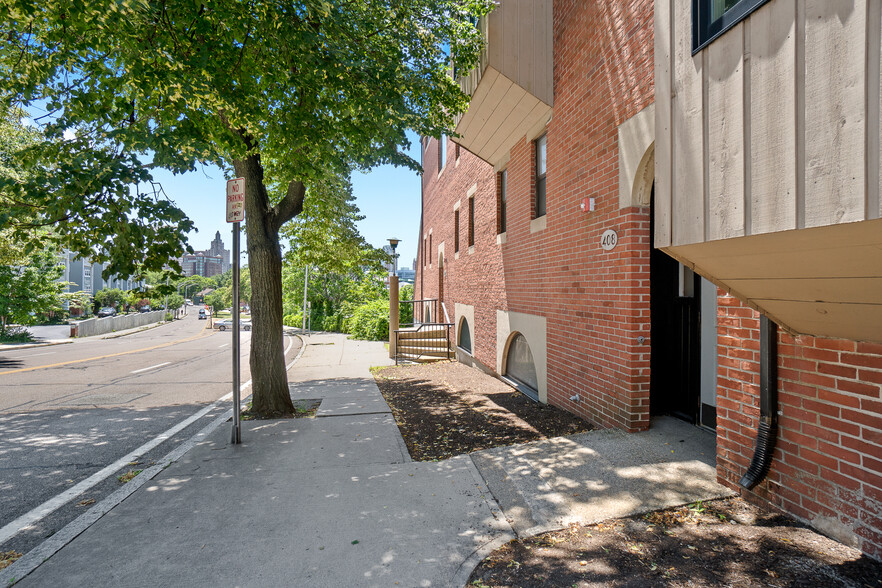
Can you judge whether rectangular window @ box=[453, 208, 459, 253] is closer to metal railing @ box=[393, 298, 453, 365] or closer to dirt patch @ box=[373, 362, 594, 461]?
metal railing @ box=[393, 298, 453, 365]

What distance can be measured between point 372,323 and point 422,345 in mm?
8079

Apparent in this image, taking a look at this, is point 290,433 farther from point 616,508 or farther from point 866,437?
point 866,437

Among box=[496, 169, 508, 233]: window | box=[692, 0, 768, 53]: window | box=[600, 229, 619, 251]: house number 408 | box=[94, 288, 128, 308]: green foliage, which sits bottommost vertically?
box=[94, 288, 128, 308]: green foliage

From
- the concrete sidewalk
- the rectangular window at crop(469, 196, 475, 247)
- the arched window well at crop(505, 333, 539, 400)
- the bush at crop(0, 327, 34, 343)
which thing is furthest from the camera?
the bush at crop(0, 327, 34, 343)

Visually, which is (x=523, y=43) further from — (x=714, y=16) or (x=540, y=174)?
(x=714, y=16)

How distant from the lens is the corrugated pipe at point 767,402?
2902 mm

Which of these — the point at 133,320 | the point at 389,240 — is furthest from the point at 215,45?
the point at 133,320

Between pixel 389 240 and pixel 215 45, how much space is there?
43.6ft

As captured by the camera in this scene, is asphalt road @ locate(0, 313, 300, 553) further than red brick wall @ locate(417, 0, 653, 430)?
No

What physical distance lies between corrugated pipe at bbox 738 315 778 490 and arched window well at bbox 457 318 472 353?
28.8ft

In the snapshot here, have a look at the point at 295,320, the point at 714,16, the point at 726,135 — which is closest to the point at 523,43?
the point at 714,16

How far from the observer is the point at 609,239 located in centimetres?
486

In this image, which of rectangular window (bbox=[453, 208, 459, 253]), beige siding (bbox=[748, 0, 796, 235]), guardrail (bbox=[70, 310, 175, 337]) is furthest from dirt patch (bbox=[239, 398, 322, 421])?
guardrail (bbox=[70, 310, 175, 337])

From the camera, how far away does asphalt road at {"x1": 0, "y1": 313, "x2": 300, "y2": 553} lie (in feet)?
12.8
